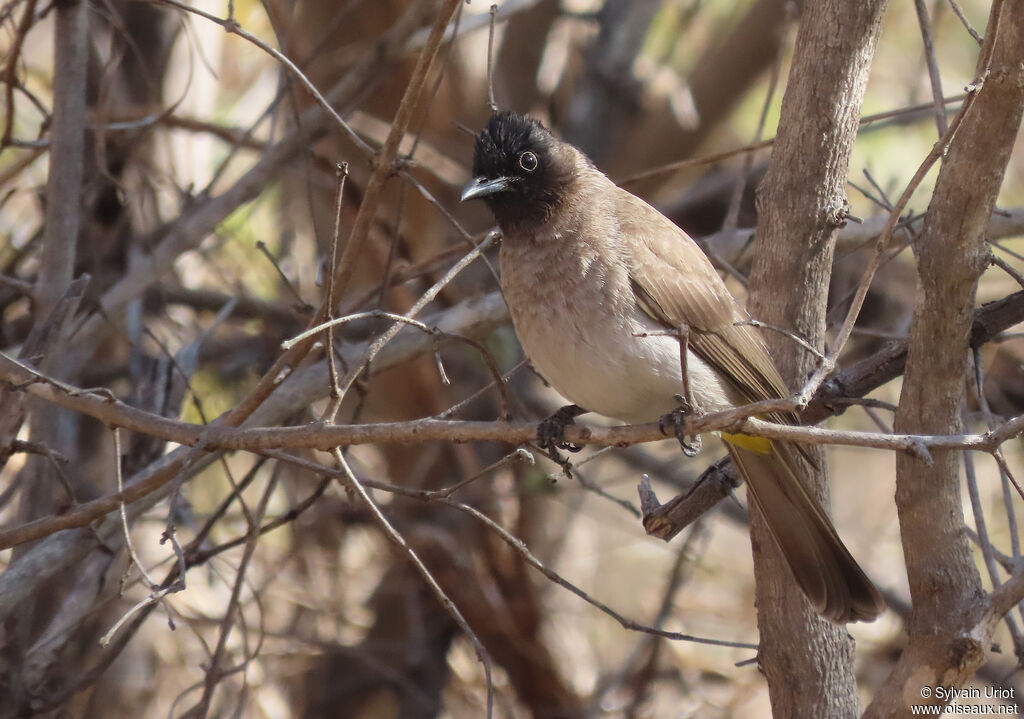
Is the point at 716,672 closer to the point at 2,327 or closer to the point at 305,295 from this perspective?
the point at 305,295

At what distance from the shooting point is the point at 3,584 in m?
2.80

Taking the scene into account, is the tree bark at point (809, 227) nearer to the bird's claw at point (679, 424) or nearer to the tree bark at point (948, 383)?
the tree bark at point (948, 383)

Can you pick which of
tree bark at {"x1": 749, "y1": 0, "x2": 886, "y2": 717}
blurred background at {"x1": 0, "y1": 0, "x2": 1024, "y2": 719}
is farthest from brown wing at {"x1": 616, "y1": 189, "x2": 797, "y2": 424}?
blurred background at {"x1": 0, "y1": 0, "x2": 1024, "y2": 719}

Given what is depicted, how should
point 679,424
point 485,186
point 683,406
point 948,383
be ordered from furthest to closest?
point 485,186 < point 683,406 < point 948,383 < point 679,424

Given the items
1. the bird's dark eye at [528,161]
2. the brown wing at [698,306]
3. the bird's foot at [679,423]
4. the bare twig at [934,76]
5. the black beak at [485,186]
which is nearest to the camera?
the bird's foot at [679,423]

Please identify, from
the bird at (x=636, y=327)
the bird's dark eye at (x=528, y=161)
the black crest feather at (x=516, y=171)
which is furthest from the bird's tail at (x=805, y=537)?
the bird's dark eye at (x=528, y=161)

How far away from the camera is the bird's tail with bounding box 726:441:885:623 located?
8.95ft

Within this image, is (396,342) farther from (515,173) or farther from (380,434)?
(380,434)

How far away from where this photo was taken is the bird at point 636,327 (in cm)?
279

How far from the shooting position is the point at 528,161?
10.7 ft

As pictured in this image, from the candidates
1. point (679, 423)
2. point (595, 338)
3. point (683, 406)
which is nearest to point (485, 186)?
point (595, 338)

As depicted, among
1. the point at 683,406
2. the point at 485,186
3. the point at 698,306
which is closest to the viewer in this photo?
the point at 683,406

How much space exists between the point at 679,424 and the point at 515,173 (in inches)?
46.0

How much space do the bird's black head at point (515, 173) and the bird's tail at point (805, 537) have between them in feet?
2.89
